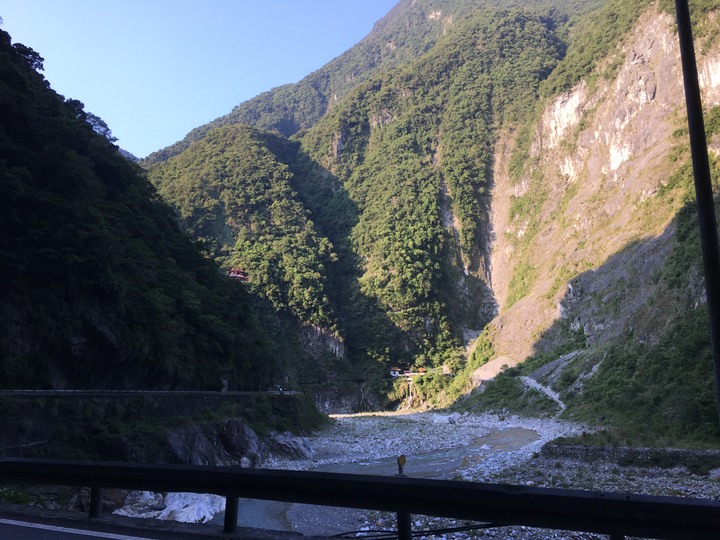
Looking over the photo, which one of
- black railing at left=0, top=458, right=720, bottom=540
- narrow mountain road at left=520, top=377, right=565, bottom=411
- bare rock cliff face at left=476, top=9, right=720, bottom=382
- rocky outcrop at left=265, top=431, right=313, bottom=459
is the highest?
bare rock cliff face at left=476, top=9, right=720, bottom=382

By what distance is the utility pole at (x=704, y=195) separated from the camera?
397cm

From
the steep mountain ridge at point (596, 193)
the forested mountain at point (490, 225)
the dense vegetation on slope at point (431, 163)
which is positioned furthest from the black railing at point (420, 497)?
the dense vegetation on slope at point (431, 163)

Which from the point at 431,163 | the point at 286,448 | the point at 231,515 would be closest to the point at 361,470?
the point at 286,448

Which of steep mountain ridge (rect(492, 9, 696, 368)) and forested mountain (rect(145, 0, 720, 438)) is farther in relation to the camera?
steep mountain ridge (rect(492, 9, 696, 368))

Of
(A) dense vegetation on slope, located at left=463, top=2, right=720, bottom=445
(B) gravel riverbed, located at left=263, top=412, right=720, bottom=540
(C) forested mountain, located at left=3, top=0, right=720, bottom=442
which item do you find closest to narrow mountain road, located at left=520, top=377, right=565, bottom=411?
(A) dense vegetation on slope, located at left=463, top=2, right=720, bottom=445

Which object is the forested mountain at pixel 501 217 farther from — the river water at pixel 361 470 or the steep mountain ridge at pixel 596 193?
A: the river water at pixel 361 470

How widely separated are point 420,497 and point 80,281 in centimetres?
2055

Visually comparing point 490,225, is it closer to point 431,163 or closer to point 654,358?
point 431,163

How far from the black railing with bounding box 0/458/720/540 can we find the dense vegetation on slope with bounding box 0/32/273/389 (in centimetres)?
1462

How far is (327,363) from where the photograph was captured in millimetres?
91875

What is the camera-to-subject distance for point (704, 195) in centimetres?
418

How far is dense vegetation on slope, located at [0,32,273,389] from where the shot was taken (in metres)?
18.2

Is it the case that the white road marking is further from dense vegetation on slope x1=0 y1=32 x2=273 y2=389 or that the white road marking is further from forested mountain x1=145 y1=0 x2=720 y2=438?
forested mountain x1=145 y1=0 x2=720 y2=438

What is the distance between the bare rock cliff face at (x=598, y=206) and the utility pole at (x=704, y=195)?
127 ft
